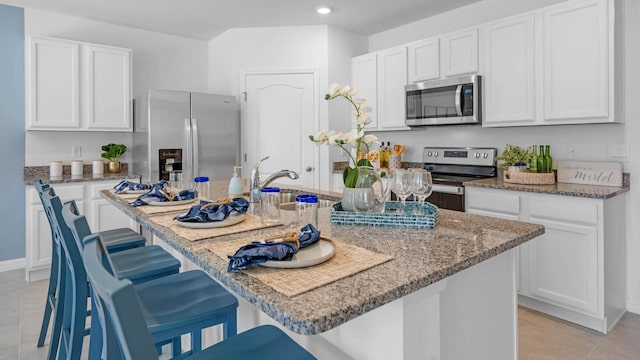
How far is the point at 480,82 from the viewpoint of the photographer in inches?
130

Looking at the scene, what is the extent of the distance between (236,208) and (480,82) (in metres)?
2.61

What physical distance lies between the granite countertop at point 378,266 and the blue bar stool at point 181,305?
0.21 metres

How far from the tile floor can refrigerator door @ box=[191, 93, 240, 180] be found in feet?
6.17

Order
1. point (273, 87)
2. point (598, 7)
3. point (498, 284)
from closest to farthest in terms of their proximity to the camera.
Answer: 1. point (498, 284)
2. point (598, 7)
3. point (273, 87)

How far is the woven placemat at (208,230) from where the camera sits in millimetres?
1304

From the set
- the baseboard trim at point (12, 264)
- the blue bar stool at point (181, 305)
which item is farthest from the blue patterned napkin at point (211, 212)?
the baseboard trim at point (12, 264)

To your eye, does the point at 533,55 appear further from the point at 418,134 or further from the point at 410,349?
the point at 410,349

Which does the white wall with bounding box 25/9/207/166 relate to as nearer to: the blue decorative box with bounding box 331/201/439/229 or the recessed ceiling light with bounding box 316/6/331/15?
the recessed ceiling light with bounding box 316/6/331/15

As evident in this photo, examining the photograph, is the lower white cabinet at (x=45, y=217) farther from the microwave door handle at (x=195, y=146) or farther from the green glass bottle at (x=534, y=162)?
the green glass bottle at (x=534, y=162)

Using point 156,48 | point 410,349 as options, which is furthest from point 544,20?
point 156,48

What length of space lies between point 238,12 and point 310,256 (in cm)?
358

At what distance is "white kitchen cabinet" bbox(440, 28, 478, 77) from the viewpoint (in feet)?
10.9

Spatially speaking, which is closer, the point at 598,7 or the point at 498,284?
the point at 498,284

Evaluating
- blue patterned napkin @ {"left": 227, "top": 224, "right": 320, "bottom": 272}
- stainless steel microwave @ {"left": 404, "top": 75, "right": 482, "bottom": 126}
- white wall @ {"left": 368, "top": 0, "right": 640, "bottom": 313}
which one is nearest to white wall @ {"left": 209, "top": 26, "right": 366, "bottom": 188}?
white wall @ {"left": 368, "top": 0, "right": 640, "bottom": 313}
